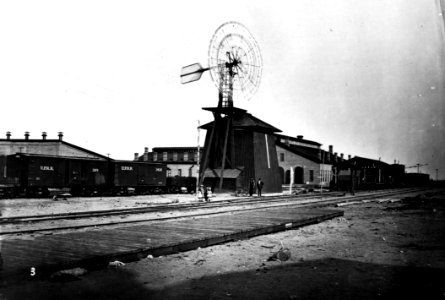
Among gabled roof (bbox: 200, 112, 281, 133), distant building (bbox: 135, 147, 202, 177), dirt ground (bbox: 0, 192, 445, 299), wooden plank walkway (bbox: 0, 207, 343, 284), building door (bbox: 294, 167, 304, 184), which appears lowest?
dirt ground (bbox: 0, 192, 445, 299)

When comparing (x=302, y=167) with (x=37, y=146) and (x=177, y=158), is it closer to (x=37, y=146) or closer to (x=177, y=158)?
(x=177, y=158)

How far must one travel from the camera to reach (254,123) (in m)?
35.1

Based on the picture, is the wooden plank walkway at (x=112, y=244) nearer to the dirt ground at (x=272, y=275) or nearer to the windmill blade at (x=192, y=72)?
the dirt ground at (x=272, y=275)

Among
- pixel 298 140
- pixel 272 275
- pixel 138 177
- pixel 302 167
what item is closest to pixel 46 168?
pixel 138 177

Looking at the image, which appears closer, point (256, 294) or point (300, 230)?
point (256, 294)

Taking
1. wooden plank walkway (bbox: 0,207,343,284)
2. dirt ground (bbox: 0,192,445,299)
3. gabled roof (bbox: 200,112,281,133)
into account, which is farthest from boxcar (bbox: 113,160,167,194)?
Result: dirt ground (bbox: 0,192,445,299)

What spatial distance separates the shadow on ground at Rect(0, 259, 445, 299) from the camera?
4.46 metres

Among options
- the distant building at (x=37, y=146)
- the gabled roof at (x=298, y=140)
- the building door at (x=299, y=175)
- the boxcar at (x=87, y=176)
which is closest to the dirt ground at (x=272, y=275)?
the boxcar at (x=87, y=176)

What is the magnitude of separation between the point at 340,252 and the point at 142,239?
159 inches

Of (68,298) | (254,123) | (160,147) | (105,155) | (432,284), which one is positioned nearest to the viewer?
(68,298)

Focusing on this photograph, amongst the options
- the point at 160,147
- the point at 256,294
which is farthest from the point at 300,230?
the point at 160,147

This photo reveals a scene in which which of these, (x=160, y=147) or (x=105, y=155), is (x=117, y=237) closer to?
(x=105, y=155)

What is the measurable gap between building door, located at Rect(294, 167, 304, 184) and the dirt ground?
137ft

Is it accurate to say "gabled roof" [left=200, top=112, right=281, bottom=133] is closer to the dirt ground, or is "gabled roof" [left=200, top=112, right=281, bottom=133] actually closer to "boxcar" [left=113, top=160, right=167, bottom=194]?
"boxcar" [left=113, top=160, right=167, bottom=194]
